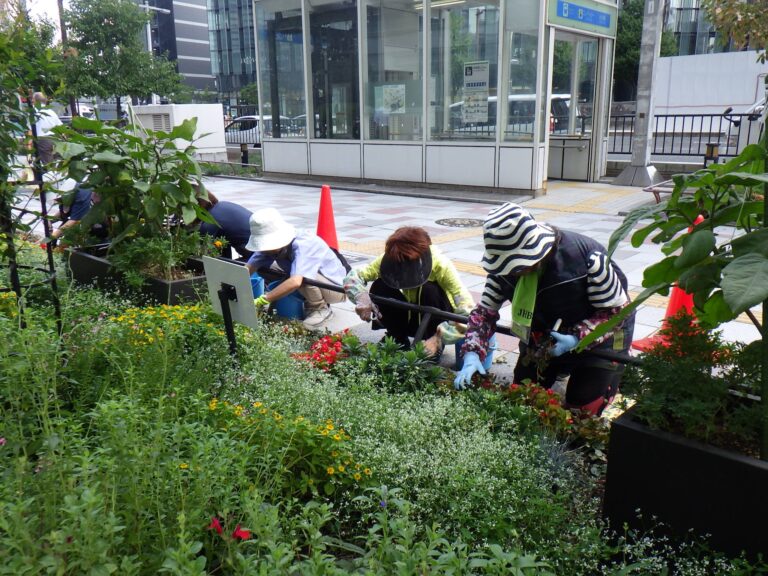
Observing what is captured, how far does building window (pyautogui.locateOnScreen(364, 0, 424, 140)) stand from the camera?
1404 cm

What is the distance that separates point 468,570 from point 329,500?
761mm

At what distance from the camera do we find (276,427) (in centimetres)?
235

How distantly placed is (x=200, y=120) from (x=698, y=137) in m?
15.5

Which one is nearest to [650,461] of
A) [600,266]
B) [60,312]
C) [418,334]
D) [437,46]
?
[600,266]

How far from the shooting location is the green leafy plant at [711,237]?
1.87 metres

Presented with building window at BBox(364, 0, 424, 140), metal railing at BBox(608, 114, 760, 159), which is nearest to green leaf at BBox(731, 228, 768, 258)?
metal railing at BBox(608, 114, 760, 159)

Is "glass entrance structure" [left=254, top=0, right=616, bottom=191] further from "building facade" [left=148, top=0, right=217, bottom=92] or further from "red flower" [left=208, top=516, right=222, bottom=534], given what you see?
"building facade" [left=148, top=0, right=217, bottom=92]

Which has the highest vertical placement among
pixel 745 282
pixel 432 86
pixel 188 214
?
pixel 432 86

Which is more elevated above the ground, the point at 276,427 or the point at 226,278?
the point at 226,278

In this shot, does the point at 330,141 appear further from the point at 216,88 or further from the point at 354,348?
the point at 216,88

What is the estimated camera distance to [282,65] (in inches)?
642

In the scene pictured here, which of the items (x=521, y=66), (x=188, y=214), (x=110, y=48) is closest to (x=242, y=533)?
(x=188, y=214)

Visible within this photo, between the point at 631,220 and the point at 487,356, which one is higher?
the point at 631,220

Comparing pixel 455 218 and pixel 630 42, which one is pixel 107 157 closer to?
pixel 455 218
